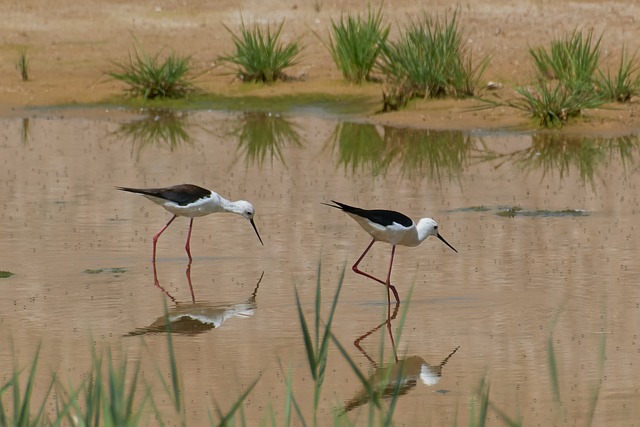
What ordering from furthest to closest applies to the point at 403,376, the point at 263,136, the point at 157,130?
the point at 157,130
the point at 263,136
the point at 403,376

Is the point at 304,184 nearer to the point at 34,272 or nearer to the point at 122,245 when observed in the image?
the point at 122,245

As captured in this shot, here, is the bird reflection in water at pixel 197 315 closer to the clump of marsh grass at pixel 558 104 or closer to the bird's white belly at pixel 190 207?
the bird's white belly at pixel 190 207

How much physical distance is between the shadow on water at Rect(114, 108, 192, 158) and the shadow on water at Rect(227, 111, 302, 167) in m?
0.74

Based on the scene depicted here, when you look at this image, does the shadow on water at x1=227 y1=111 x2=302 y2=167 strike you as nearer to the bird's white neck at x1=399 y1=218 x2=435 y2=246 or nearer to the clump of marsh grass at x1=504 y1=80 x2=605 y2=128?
the clump of marsh grass at x1=504 y1=80 x2=605 y2=128

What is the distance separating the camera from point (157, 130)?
1866 cm

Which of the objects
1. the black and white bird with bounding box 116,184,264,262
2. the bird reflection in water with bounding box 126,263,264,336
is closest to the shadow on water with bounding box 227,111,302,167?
the black and white bird with bounding box 116,184,264,262

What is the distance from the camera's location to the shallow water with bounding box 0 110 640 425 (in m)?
7.04

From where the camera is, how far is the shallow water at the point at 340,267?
23.1 ft

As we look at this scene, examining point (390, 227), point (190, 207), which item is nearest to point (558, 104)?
point (190, 207)

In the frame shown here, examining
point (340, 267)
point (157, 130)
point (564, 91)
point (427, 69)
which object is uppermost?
point (427, 69)

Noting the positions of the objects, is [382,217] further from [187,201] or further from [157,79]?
[157,79]

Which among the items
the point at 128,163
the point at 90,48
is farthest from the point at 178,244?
the point at 90,48

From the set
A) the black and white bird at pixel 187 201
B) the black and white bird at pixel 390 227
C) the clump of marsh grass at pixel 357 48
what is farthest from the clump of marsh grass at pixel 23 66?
the black and white bird at pixel 390 227

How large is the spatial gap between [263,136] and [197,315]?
31.3 ft
